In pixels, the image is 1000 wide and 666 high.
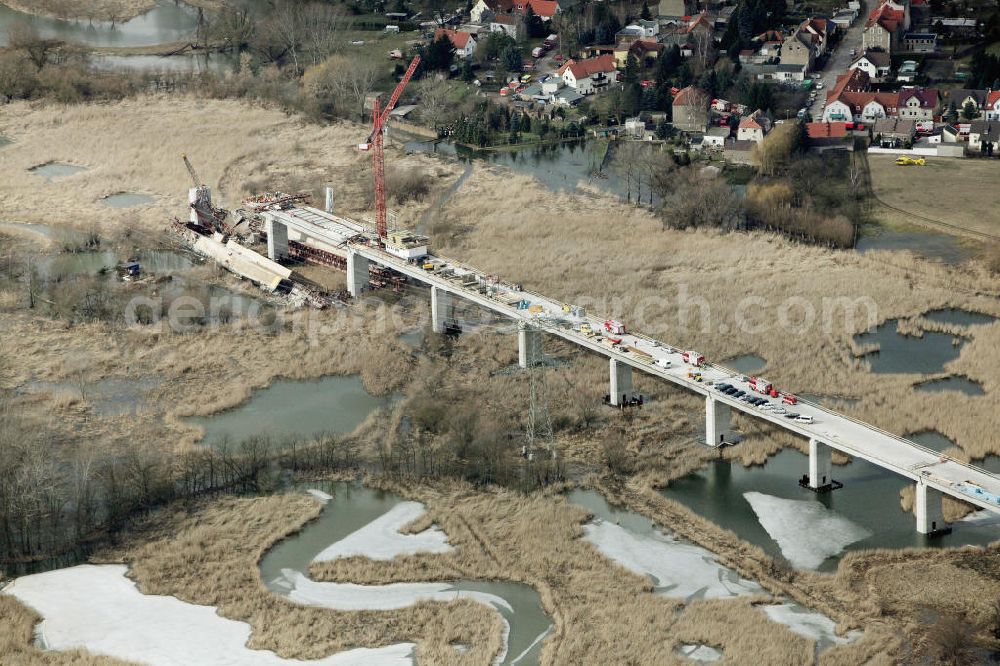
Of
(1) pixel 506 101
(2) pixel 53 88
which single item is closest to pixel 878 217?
(1) pixel 506 101

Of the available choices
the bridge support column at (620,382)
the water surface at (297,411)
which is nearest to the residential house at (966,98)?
the bridge support column at (620,382)

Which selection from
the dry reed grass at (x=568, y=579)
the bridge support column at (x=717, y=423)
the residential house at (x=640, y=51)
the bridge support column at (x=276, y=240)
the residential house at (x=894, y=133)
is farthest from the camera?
the residential house at (x=640, y=51)

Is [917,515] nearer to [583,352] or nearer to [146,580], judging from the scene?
[583,352]

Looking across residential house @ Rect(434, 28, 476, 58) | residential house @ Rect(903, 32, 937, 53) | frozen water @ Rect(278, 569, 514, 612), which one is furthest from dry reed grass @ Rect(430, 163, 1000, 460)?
residential house @ Rect(903, 32, 937, 53)

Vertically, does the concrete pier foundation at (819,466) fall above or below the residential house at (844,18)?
below

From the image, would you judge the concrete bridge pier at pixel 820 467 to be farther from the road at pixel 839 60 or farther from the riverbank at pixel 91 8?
the riverbank at pixel 91 8

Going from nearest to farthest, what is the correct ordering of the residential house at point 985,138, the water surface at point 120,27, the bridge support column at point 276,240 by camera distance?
the bridge support column at point 276,240
the residential house at point 985,138
the water surface at point 120,27

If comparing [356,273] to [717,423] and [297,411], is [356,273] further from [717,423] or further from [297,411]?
[717,423]
